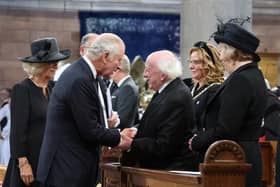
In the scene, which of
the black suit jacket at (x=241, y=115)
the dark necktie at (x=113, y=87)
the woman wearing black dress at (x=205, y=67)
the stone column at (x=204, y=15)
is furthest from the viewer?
the stone column at (x=204, y=15)

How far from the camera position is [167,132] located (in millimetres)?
5758

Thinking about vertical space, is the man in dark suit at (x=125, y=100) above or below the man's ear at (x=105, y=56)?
below

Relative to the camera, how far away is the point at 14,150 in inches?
251

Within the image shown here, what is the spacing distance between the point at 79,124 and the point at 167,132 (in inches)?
22.6

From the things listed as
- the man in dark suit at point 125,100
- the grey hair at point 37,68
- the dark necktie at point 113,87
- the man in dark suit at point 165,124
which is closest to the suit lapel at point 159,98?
the man in dark suit at point 165,124

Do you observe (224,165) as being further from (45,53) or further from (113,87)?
(113,87)

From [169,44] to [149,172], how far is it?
9.32 metres

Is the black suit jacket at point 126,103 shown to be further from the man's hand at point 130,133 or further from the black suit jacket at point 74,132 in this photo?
the black suit jacket at point 74,132

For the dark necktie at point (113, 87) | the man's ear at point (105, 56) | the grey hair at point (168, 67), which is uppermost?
the man's ear at point (105, 56)

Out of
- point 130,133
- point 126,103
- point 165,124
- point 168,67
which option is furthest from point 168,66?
point 126,103

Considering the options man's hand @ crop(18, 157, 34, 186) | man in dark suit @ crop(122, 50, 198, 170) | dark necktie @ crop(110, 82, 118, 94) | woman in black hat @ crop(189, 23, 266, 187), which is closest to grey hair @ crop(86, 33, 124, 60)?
man in dark suit @ crop(122, 50, 198, 170)

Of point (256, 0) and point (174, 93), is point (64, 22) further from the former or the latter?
point (174, 93)

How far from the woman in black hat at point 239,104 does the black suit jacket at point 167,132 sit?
18 cm

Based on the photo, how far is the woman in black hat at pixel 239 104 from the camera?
535cm
